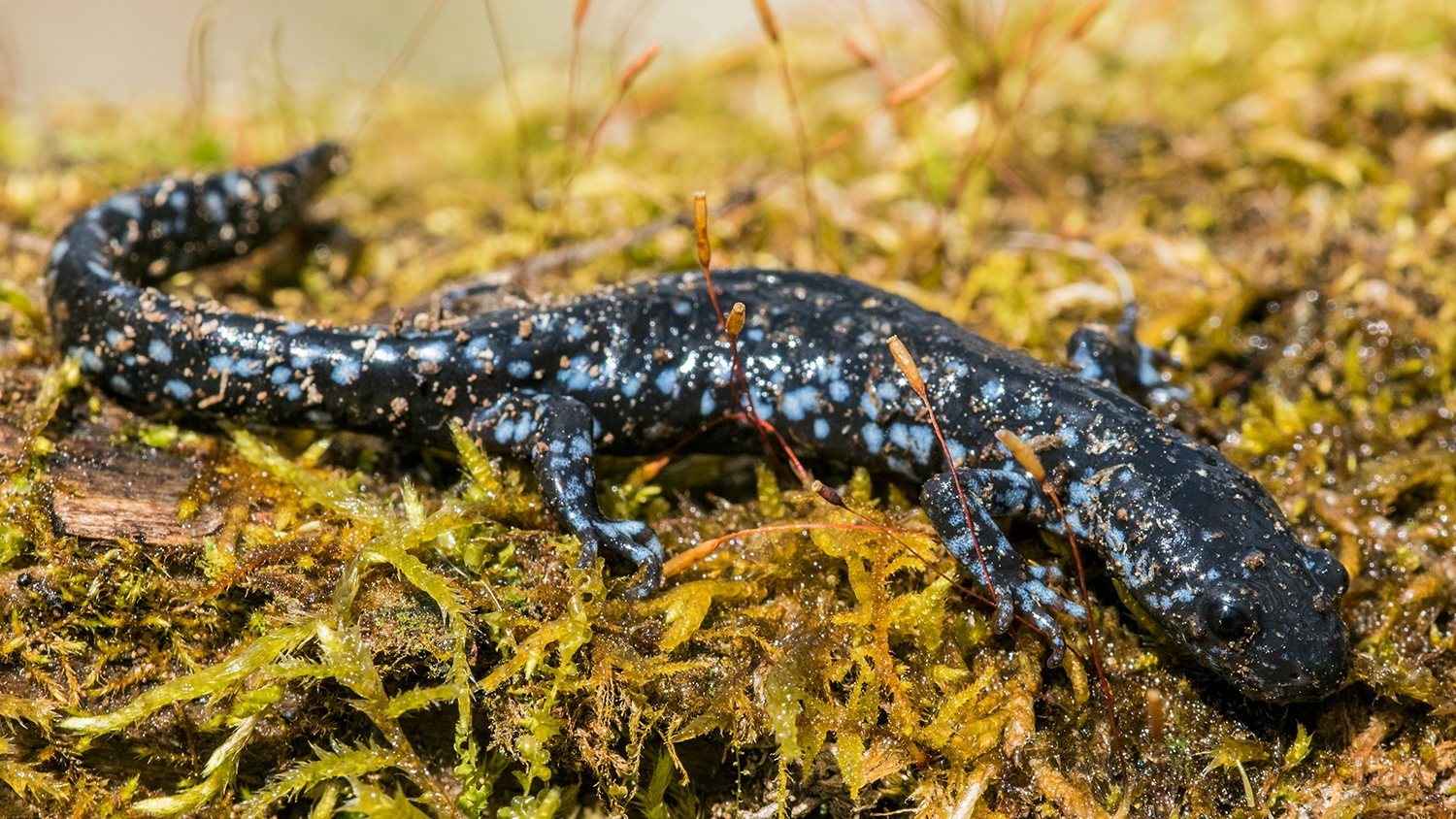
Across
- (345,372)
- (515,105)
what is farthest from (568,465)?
(515,105)

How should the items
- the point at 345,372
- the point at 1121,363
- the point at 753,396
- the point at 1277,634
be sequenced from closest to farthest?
1. the point at 1277,634
2. the point at 345,372
3. the point at 753,396
4. the point at 1121,363

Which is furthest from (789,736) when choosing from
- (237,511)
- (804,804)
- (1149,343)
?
(1149,343)

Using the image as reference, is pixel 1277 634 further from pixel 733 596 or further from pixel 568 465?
pixel 568 465

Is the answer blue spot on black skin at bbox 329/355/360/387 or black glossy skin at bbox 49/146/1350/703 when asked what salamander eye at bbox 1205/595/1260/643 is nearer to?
black glossy skin at bbox 49/146/1350/703

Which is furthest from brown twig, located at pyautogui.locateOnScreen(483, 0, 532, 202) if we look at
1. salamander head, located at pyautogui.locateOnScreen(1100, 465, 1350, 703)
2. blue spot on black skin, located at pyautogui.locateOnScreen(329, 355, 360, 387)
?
salamander head, located at pyautogui.locateOnScreen(1100, 465, 1350, 703)

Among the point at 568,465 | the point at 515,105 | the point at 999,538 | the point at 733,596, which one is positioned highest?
the point at 515,105

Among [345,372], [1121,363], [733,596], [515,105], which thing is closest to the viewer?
[733,596]

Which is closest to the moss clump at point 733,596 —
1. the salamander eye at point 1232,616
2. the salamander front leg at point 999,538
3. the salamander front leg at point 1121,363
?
the salamander front leg at point 999,538
